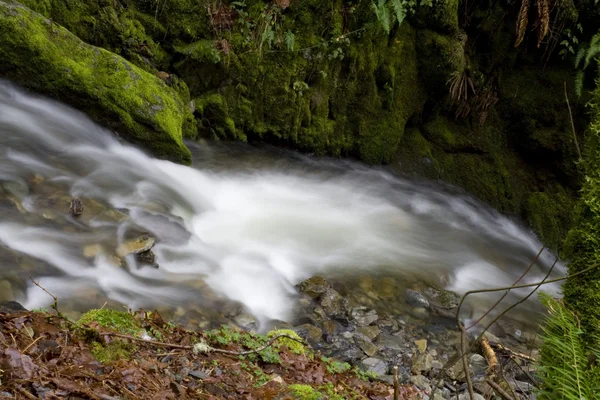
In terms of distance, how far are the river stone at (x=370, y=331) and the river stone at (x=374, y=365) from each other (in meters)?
0.45

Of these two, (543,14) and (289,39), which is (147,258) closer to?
(289,39)

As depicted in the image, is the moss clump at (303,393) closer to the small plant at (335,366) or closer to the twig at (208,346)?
the twig at (208,346)

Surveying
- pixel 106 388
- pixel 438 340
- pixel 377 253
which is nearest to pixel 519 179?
pixel 377 253

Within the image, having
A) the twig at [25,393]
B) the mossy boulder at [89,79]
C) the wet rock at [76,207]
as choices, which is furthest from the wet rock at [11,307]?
the mossy boulder at [89,79]

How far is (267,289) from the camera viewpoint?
16.2ft

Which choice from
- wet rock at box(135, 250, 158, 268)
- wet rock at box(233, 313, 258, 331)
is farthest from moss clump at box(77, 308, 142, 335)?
wet rock at box(135, 250, 158, 268)

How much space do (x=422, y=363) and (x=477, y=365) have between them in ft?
2.23

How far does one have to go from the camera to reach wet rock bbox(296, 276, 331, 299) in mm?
5052

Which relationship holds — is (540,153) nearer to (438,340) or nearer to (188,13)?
(438,340)

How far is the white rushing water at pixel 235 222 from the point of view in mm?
4191

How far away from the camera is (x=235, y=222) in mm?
6422

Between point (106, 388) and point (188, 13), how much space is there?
23.8ft

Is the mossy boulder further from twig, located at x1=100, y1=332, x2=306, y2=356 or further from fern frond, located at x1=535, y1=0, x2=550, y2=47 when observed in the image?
fern frond, located at x1=535, y1=0, x2=550, y2=47

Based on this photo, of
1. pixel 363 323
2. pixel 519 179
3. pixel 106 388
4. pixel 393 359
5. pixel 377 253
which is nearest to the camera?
pixel 106 388
